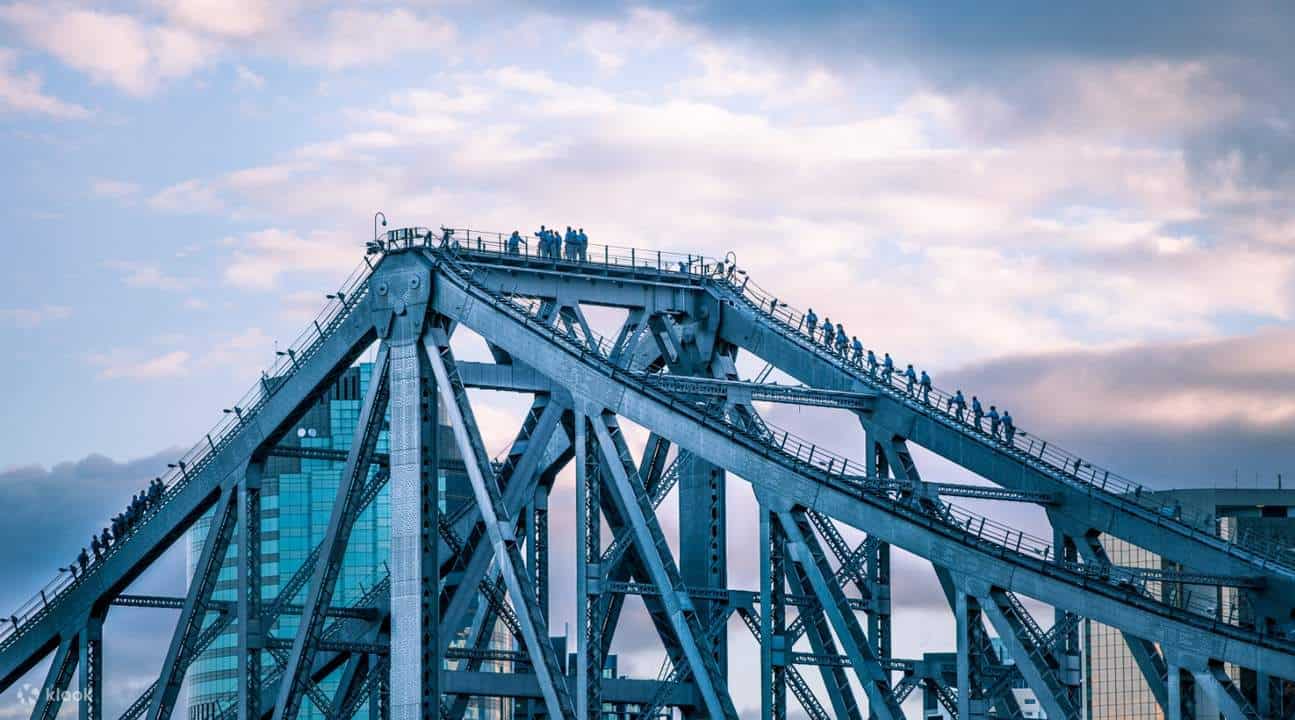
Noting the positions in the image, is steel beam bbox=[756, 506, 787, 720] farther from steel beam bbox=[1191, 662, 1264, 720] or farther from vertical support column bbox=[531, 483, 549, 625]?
steel beam bbox=[1191, 662, 1264, 720]

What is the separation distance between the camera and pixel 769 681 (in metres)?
89.6

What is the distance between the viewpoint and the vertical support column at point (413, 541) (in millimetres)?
94875

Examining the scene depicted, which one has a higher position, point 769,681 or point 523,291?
point 523,291

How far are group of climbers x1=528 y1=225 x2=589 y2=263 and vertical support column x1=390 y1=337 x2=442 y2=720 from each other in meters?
9.69

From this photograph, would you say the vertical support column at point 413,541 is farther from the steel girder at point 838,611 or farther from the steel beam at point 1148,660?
the steel beam at point 1148,660

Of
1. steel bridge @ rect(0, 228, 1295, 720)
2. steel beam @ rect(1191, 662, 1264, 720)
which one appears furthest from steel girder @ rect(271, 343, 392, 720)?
steel beam @ rect(1191, 662, 1264, 720)

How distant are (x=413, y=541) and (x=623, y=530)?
7.53 meters

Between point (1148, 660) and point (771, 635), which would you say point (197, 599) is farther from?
point (1148, 660)

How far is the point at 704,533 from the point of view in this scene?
106875mm

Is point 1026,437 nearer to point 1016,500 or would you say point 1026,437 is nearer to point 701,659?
point 1016,500

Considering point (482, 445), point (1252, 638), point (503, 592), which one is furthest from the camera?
point (503, 592)

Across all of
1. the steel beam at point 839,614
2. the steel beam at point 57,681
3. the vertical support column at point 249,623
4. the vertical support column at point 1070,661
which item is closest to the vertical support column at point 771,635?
the steel beam at point 839,614

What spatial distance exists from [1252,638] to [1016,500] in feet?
91.3

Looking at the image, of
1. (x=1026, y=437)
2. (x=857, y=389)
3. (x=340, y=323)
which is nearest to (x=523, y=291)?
(x=340, y=323)
